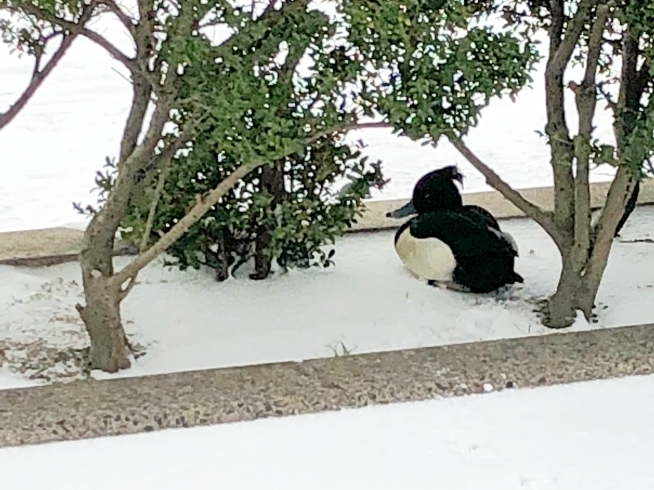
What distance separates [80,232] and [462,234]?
82cm

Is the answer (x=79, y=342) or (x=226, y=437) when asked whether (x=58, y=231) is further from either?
(x=226, y=437)

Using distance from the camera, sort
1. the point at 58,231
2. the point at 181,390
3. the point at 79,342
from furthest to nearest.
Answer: the point at 58,231 < the point at 79,342 < the point at 181,390

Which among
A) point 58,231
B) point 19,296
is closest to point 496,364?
point 19,296

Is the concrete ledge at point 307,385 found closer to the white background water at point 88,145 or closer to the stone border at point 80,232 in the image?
the stone border at point 80,232

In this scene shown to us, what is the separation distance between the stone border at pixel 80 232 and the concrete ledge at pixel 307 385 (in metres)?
0.81

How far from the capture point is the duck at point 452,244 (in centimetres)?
204

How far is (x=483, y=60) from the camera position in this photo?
1.43 metres

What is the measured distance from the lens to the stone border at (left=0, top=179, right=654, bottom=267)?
2260mm

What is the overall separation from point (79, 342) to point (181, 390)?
1.94 feet

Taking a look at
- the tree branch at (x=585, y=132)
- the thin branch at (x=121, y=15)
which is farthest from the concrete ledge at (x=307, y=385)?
the thin branch at (x=121, y=15)

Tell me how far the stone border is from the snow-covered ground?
0.04 meters

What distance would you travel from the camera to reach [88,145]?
277 cm

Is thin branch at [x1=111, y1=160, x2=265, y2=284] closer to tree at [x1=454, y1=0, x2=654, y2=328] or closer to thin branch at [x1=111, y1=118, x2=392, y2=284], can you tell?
thin branch at [x1=111, y1=118, x2=392, y2=284]

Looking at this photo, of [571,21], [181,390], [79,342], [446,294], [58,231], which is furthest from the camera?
[58,231]
